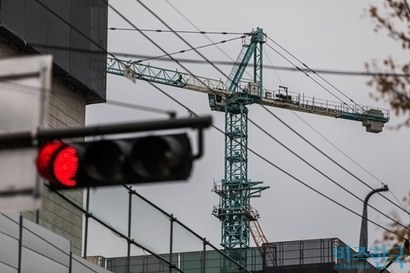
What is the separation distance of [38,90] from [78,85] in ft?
167

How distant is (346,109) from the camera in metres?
132

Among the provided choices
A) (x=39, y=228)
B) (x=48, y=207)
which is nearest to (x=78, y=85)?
(x=48, y=207)

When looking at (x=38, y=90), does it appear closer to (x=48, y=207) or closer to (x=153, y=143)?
(x=153, y=143)

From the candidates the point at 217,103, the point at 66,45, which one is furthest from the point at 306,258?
the point at 217,103

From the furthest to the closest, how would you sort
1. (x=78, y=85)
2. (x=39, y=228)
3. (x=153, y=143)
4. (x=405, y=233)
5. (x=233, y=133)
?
(x=233, y=133) < (x=78, y=85) < (x=39, y=228) < (x=405, y=233) < (x=153, y=143)

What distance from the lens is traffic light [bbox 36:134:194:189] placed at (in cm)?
1233

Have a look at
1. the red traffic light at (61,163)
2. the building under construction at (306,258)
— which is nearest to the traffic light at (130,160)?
the red traffic light at (61,163)

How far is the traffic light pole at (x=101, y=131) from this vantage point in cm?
1226

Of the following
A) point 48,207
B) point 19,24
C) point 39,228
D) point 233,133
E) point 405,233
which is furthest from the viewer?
point 233,133

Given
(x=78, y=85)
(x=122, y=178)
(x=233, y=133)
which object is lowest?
(x=122, y=178)

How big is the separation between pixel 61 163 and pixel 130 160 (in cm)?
89

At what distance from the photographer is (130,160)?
12.3m

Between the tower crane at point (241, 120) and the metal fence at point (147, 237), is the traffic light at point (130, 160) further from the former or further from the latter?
the tower crane at point (241, 120)

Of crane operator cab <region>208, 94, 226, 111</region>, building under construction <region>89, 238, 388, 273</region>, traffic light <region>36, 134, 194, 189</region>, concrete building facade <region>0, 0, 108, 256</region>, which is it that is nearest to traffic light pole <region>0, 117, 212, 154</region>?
traffic light <region>36, 134, 194, 189</region>
